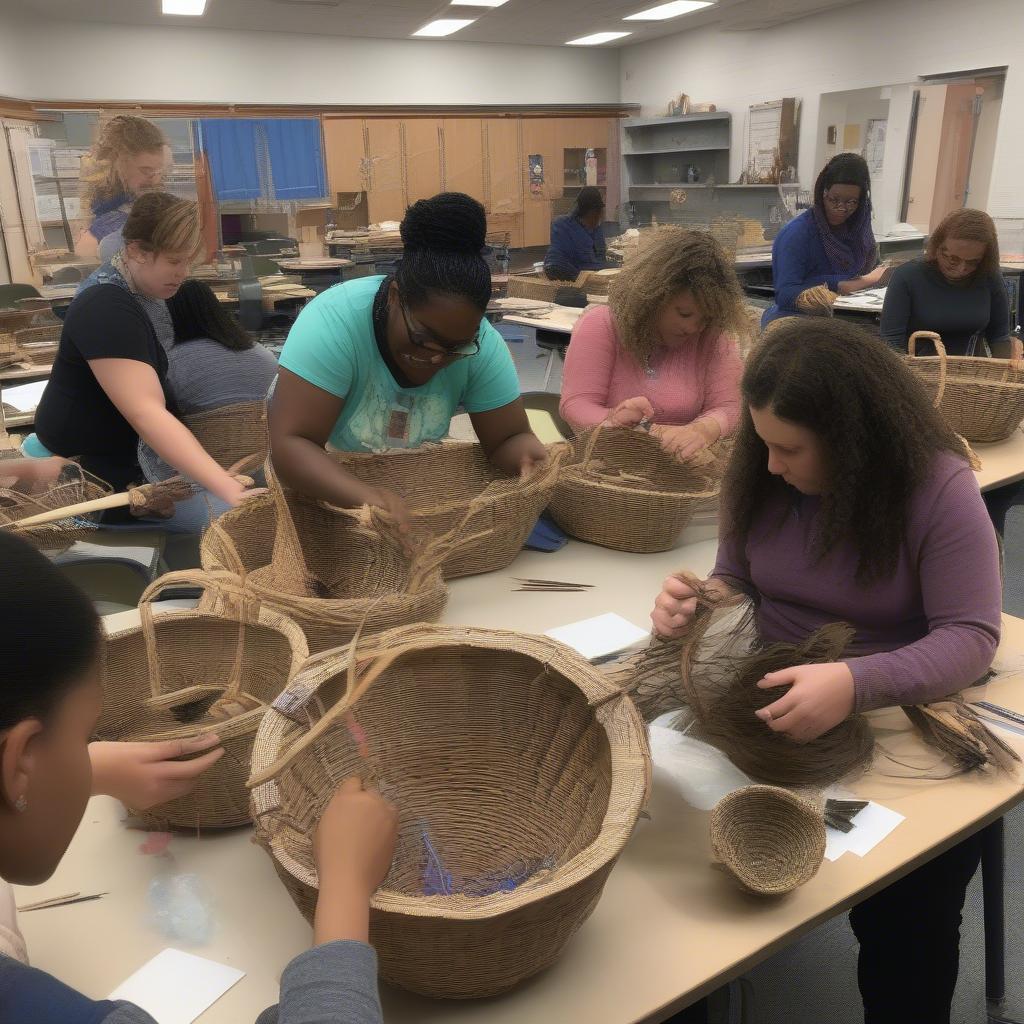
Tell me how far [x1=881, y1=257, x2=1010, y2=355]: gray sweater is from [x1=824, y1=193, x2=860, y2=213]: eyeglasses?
2.63ft

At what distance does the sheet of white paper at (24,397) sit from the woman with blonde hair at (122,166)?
601 mm

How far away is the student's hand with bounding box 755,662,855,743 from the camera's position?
1.09m

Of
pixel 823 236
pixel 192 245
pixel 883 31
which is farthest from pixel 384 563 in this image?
pixel 883 31

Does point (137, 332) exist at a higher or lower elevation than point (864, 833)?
higher

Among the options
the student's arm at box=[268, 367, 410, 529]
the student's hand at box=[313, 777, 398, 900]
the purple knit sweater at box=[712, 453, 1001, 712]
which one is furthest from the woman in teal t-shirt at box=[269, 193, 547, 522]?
the student's hand at box=[313, 777, 398, 900]

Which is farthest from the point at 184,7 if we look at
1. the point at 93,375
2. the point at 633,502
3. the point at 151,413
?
the point at 633,502

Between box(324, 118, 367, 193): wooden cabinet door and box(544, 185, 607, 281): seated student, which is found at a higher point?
box(324, 118, 367, 193): wooden cabinet door

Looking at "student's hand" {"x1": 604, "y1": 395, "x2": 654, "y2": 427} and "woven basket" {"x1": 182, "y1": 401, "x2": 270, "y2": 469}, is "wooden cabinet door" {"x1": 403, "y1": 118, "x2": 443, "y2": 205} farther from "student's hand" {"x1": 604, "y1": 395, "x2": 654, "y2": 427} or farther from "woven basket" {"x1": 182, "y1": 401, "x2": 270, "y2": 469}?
"student's hand" {"x1": 604, "y1": 395, "x2": 654, "y2": 427}

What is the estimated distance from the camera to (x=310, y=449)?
1.80 m

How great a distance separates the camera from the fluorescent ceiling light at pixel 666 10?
837 centimetres

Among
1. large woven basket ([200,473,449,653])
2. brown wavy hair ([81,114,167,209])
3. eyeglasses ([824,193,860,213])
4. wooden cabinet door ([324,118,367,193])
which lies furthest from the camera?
wooden cabinet door ([324,118,367,193])

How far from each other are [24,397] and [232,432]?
121 centimetres

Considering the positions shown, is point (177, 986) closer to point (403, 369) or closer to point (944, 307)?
point (403, 369)

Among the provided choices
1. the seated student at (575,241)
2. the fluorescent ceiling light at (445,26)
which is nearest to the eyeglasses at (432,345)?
the seated student at (575,241)
